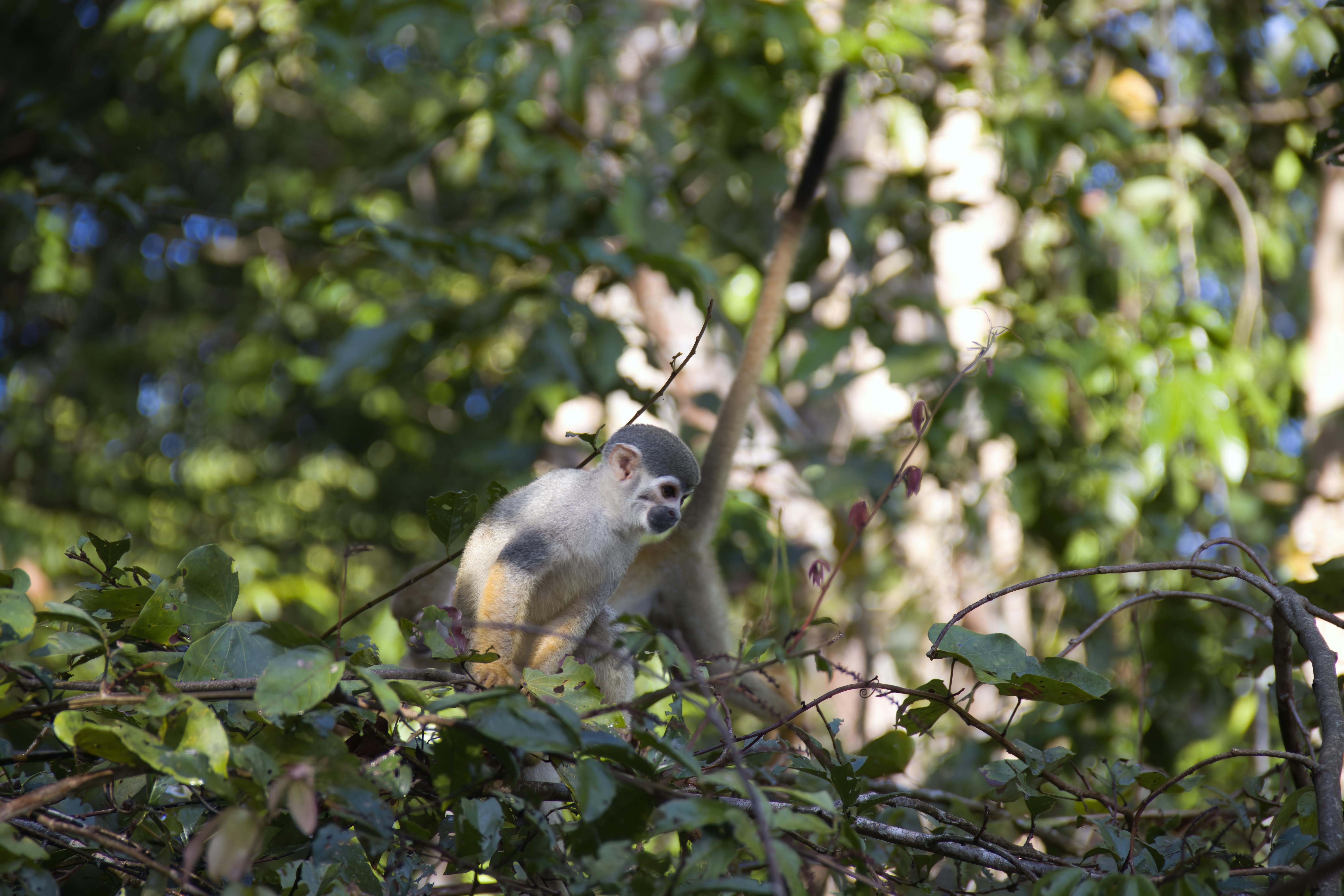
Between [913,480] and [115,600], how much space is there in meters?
1.30

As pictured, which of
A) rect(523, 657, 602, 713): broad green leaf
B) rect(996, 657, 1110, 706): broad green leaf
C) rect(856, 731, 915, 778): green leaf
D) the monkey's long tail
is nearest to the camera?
rect(996, 657, 1110, 706): broad green leaf

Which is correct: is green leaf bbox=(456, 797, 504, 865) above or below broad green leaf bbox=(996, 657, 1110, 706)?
below

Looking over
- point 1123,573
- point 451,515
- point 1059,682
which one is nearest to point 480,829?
point 451,515

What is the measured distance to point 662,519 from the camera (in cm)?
230

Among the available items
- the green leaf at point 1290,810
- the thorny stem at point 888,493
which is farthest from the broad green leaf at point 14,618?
the green leaf at point 1290,810

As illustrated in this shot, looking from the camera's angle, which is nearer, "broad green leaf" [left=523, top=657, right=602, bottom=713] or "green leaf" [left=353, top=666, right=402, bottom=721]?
"green leaf" [left=353, top=666, right=402, bottom=721]

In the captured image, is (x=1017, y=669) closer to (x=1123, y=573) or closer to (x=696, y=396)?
(x=1123, y=573)

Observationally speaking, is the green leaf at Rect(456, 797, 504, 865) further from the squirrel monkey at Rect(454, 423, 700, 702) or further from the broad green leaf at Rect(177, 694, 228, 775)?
the squirrel monkey at Rect(454, 423, 700, 702)

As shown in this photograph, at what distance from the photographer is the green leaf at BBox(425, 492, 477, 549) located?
1.64m

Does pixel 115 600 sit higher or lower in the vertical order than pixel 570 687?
lower

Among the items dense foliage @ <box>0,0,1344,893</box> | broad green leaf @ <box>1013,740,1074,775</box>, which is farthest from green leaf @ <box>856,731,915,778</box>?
broad green leaf @ <box>1013,740,1074,775</box>

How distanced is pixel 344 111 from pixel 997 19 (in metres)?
5.99

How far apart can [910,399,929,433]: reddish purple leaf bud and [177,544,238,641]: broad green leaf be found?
115 centimetres

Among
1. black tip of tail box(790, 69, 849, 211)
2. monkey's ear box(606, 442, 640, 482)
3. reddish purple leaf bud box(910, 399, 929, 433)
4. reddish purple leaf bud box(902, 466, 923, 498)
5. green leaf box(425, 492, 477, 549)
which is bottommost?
green leaf box(425, 492, 477, 549)
